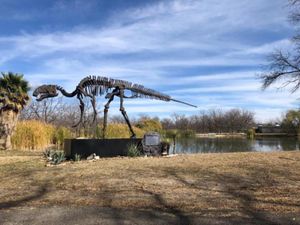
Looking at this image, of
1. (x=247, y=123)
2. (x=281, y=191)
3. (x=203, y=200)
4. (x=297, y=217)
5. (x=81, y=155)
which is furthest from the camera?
(x=247, y=123)

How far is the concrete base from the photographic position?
14141 mm

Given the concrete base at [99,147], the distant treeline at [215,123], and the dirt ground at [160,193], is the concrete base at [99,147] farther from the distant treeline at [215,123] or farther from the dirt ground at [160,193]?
the distant treeline at [215,123]

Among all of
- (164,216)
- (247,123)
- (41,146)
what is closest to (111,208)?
(164,216)

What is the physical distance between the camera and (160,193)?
7.21 metres

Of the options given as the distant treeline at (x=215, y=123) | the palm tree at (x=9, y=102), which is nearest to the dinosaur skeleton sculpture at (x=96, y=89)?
the palm tree at (x=9, y=102)

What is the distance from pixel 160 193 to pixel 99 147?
7.37m

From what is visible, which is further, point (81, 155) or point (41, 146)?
point (41, 146)

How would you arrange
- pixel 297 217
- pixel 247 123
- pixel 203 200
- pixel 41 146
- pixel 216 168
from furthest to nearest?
pixel 247 123 < pixel 41 146 < pixel 216 168 < pixel 203 200 < pixel 297 217

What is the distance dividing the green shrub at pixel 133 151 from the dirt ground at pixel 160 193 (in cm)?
321

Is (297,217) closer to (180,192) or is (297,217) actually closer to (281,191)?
(281,191)

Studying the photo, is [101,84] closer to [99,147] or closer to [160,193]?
[99,147]

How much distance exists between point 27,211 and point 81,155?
26.4ft

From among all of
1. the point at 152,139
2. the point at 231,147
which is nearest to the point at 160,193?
the point at 152,139

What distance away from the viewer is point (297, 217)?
5.52m
